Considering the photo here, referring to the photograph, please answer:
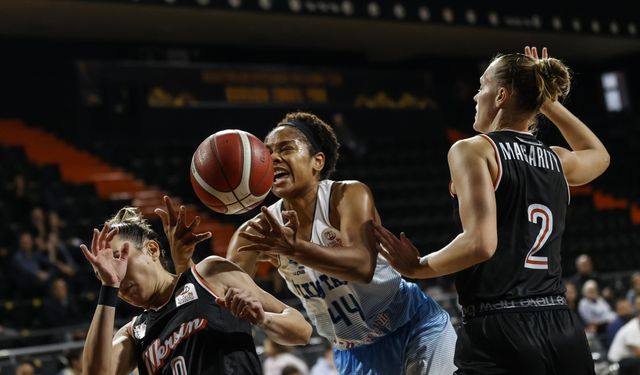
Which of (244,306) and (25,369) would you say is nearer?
(244,306)

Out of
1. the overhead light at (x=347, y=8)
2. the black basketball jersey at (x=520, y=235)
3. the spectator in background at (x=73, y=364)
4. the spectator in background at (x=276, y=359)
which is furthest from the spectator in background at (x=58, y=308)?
the black basketball jersey at (x=520, y=235)

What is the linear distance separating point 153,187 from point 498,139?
10.8 meters

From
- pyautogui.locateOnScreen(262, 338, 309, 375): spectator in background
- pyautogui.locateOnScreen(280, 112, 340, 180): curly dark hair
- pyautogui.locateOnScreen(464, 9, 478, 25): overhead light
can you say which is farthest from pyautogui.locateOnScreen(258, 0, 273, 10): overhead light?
pyautogui.locateOnScreen(280, 112, 340, 180): curly dark hair

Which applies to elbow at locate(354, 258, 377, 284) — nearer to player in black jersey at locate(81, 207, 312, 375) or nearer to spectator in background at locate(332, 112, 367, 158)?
player in black jersey at locate(81, 207, 312, 375)

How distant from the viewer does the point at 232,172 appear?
3.62 meters

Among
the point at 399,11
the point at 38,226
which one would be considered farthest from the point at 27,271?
the point at 399,11

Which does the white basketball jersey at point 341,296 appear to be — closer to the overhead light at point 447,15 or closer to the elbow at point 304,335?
the elbow at point 304,335

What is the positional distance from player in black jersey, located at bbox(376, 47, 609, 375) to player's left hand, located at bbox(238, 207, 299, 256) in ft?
1.13

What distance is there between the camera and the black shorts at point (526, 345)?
2.97m

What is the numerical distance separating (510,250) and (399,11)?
1213 centimetres

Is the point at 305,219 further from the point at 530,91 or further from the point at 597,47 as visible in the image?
the point at 597,47

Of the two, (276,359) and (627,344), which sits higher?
(276,359)

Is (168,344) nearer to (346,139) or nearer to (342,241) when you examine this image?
(342,241)

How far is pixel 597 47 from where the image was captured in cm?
1962
